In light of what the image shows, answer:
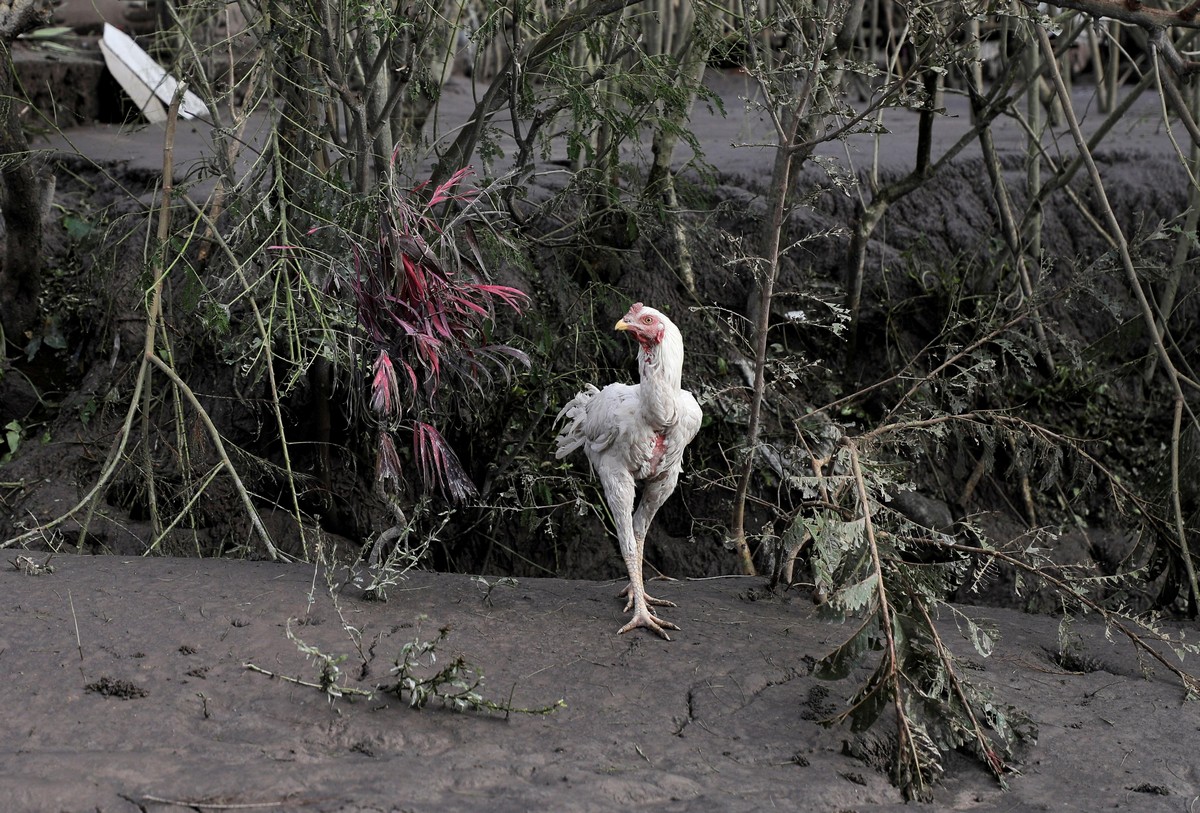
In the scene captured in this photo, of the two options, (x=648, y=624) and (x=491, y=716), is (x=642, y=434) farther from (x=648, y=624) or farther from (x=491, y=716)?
A: (x=491, y=716)

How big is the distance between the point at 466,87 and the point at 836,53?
7302 mm

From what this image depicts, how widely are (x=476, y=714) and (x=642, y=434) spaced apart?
1232mm

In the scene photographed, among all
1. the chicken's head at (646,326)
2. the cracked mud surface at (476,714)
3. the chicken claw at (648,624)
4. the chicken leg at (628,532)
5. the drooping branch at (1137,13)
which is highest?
the drooping branch at (1137,13)

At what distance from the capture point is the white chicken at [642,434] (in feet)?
13.0

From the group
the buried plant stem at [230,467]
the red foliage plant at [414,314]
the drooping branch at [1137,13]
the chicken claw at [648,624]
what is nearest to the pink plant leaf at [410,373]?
the red foliage plant at [414,314]

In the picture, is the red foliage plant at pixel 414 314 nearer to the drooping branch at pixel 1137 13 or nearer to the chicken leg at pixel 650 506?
the chicken leg at pixel 650 506

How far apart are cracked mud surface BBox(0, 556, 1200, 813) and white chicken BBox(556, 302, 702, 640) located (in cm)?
25

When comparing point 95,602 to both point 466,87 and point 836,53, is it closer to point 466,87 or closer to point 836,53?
point 836,53

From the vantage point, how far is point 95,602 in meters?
3.76

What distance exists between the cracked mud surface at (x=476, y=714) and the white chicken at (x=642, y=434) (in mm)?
248

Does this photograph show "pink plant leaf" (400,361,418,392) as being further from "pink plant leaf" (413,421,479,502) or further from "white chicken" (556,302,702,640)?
"white chicken" (556,302,702,640)

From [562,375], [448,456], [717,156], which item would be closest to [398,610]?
[448,456]

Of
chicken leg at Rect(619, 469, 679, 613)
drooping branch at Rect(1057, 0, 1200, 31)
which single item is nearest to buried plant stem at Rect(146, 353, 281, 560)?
chicken leg at Rect(619, 469, 679, 613)

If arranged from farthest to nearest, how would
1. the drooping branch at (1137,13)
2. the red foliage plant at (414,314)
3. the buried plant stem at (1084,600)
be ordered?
1. the red foliage plant at (414,314)
2. the buried plant stem at (1084,600)
3. the drooping branch at (1137,13)
